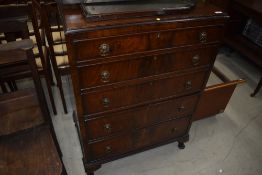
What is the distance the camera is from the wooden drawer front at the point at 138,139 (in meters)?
1.42

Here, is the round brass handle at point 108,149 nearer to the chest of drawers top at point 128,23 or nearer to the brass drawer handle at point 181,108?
the brass drawer handle at point 181,108

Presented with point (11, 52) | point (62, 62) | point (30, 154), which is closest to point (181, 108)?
point (30, 154)

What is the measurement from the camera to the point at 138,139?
59.8 inches

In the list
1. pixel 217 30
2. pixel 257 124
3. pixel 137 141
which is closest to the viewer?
pixel 217 30

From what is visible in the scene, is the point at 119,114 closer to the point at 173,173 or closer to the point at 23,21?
the point at 173,173

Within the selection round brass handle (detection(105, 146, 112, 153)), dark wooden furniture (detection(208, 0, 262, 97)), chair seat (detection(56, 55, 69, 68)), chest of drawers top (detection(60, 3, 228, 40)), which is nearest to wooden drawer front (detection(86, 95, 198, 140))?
round brass handle (detection(105, 146, 112, 153))

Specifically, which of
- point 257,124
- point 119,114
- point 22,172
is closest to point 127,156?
point 119,114

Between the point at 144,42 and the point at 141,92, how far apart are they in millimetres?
314

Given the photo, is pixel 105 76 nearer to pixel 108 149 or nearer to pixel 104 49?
pixel 104 49

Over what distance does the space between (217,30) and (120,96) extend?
24.2 inches

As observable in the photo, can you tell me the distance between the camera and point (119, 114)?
129 cm

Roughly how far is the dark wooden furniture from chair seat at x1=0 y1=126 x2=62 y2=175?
2.04m

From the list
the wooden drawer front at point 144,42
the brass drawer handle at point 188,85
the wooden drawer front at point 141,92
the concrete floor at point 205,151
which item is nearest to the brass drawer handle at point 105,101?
the wooden drawer front at point 141,92

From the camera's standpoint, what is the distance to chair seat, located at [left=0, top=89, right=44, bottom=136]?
3.72ft
